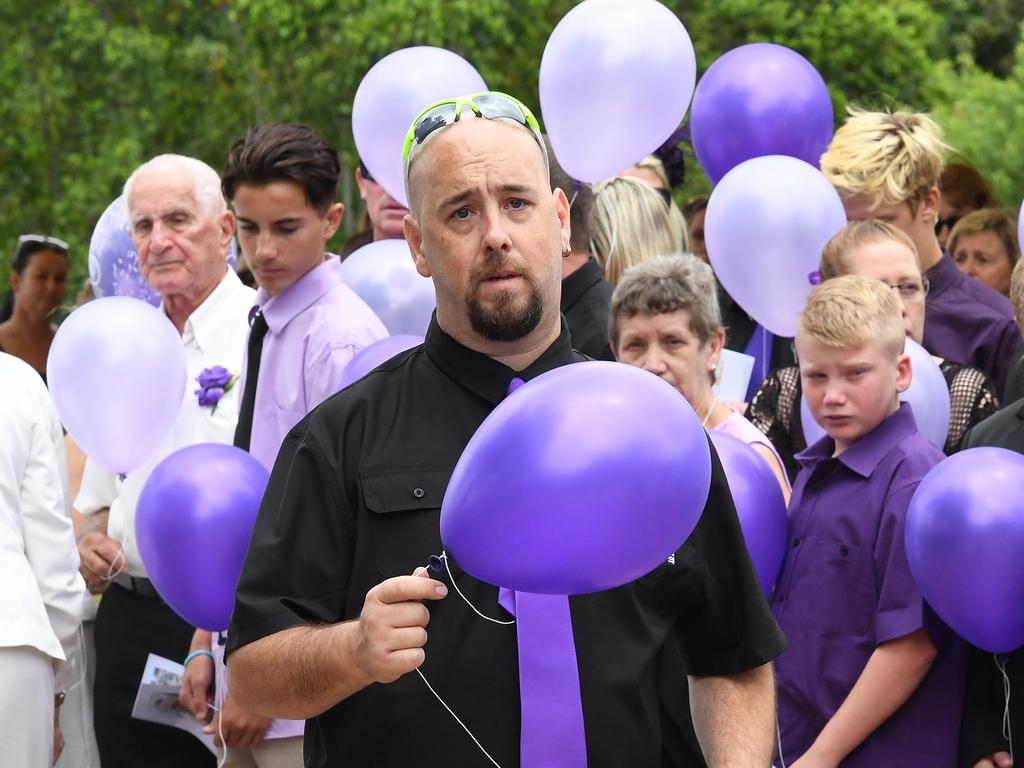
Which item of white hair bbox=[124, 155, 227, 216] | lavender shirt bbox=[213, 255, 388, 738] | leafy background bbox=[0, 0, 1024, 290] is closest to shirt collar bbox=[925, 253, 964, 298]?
lavender shirt bbox=[213, 255, 388, 738]

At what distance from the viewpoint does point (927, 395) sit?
171 inches

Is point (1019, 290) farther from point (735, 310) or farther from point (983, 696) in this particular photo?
point (735, 310)

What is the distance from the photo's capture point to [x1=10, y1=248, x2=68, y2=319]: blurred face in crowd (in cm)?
823

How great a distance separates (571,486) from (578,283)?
2.81 metres

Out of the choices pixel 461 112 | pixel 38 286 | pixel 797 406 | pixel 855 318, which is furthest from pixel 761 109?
pixel 38 286

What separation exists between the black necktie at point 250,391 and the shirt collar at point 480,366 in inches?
70.5

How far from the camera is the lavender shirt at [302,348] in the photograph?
4.15m

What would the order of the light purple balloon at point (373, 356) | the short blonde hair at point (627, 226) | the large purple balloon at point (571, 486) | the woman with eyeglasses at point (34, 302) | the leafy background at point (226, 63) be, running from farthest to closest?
the leafy background at point (226, 63), the woman with eyeglasses at point (34, 302), the short blonde hair at point (627, 226), the light purple balloon at point (373, 356), the large purple balloon at point (571, 486)

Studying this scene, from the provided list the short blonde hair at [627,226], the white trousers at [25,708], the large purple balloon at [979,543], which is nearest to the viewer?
the large purple balloon at [979,543]

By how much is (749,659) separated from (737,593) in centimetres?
11

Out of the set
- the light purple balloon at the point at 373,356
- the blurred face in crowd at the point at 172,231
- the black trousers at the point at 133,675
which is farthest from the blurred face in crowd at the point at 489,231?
the black trousers at the point at 133,675

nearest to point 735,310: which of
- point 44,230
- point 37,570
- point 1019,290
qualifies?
point 1019,290

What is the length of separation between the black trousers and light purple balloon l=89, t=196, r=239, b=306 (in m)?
1.30

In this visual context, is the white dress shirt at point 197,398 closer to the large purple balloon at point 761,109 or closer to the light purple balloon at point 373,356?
the light purple balloon at point 373,356
